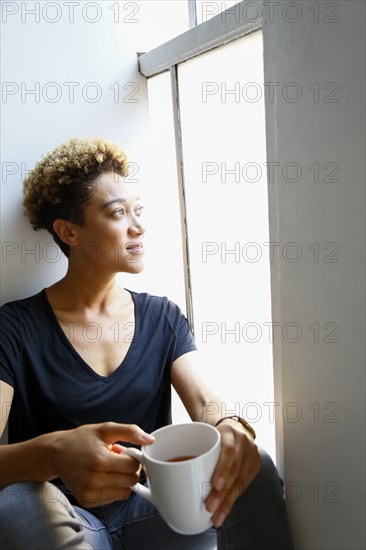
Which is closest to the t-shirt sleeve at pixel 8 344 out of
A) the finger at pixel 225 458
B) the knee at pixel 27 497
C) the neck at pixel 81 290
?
the neck at pixel 81 290

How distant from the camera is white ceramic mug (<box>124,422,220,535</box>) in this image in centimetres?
77

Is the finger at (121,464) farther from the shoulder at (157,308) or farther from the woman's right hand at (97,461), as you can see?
the shoulder at (157,308)

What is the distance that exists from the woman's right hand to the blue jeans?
6 centimetres

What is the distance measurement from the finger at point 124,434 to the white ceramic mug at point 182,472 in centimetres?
1

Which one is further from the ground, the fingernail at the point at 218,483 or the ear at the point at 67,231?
the ear at the point at 67,231

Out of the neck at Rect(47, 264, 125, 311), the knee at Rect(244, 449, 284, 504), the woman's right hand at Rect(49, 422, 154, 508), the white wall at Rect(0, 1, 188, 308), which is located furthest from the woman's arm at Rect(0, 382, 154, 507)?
the white wall at Rect(0, 1, 188, 308)

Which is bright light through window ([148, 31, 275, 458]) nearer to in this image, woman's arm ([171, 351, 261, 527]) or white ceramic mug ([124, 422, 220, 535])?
woman's arm ([171, 351, 261, 527])

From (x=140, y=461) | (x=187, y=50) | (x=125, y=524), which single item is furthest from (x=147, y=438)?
(x=187, y=50)

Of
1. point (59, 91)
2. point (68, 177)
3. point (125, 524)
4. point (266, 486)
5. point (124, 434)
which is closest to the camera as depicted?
point (124, 434)

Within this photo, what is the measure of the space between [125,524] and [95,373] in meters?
0.30

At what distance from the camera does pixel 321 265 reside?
0.93m

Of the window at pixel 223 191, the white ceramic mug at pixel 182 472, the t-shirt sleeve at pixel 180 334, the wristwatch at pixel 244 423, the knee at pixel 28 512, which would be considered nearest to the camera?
the white ceramic mug at pixel 182 472

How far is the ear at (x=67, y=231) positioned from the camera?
1245 millimetres

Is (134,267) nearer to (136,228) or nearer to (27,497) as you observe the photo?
(136,228)
